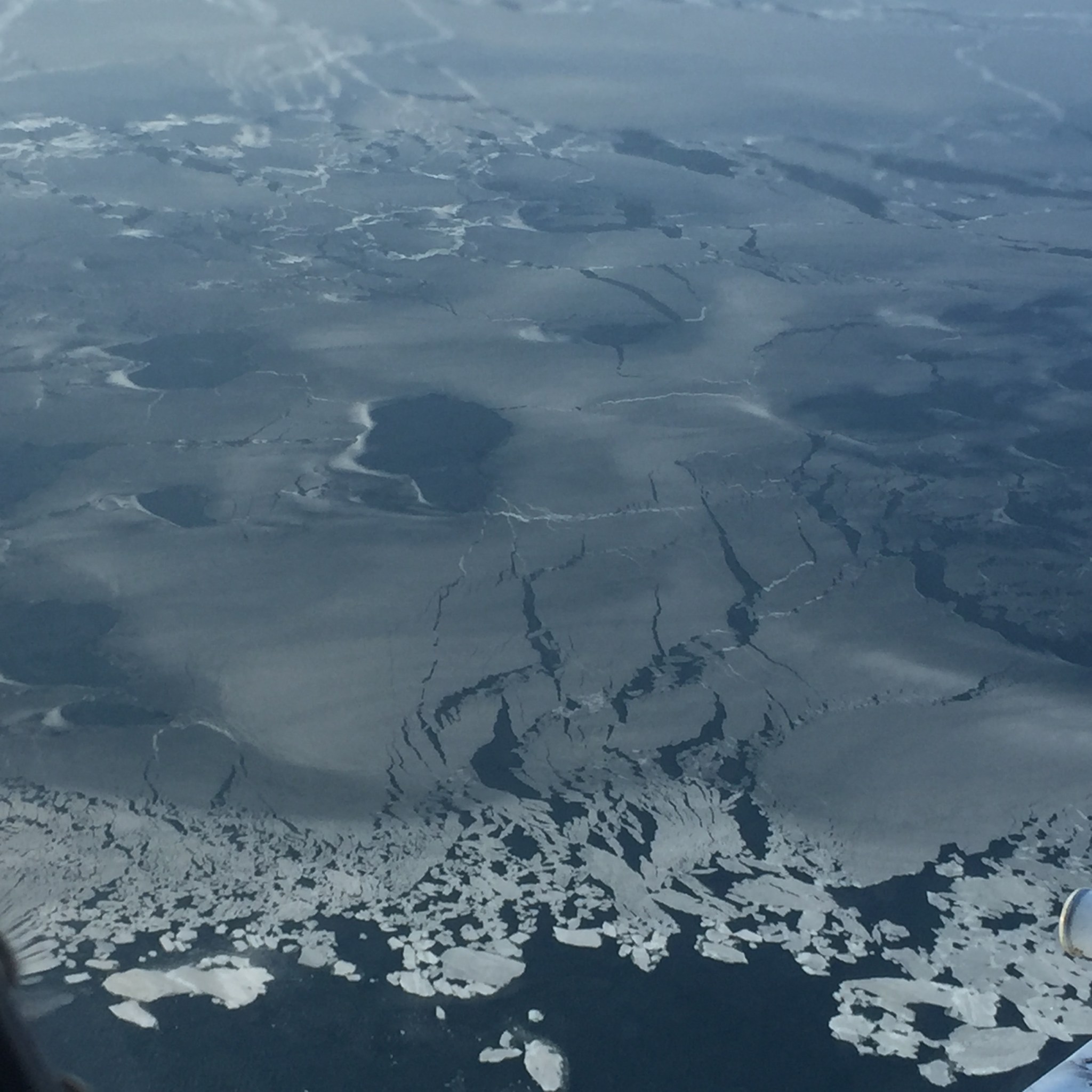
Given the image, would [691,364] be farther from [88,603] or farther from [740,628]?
[88,603]

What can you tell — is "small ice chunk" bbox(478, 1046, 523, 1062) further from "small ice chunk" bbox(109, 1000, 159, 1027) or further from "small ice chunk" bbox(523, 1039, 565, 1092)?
"small ice chunk" bbox(109, 1000, 159, 1027)

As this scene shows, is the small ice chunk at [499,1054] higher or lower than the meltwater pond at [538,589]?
lower

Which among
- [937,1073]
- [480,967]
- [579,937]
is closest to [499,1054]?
[480,967]

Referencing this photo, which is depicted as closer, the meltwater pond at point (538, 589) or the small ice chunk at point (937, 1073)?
the small ice chunk at point (937, 1073)

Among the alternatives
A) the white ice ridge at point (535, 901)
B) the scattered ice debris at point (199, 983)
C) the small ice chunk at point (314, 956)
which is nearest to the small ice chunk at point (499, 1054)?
the white ice ridge at point (535, 901)

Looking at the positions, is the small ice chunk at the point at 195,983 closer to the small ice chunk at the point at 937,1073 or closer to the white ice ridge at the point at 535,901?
the white ice ridge at the point at 535,901

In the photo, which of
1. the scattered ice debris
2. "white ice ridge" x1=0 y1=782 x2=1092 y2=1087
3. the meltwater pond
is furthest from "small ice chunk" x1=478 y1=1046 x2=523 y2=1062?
the scattered ice debris
